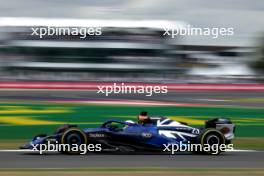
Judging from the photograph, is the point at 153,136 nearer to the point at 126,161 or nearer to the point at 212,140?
the point at 212,140

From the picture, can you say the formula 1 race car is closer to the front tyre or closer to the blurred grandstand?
the front tyre

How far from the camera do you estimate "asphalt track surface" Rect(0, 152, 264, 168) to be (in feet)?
31.6

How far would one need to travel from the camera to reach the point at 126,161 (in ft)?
33.4

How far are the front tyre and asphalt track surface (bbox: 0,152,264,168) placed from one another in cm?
19

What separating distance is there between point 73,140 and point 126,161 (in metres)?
1.13

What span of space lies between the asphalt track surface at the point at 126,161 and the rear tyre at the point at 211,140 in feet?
Answer: 0.59

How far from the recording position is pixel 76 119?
1705cm

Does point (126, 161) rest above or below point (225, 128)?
below

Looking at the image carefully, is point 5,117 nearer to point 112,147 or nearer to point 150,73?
point 112,147

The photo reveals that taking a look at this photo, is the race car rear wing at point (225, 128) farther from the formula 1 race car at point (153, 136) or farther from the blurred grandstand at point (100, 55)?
the blurred grandstand at point (100, 55)

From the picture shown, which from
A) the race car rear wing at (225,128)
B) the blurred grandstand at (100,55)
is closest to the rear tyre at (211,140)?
the race car rear wing at (225,128)

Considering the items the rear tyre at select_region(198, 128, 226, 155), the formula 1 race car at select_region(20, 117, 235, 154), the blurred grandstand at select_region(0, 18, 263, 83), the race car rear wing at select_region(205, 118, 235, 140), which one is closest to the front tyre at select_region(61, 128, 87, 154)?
the formula 1 race car at select_region(20, 117, 235, 154)

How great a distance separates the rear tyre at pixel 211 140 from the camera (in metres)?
11.2

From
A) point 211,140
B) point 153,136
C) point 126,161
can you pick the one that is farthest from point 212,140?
point 126,161
